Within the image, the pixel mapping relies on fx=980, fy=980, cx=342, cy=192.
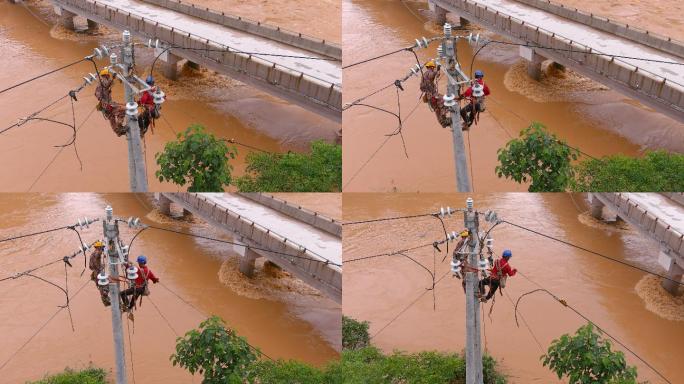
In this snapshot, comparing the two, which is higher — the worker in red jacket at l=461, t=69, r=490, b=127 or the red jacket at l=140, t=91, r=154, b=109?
the worker in red jacket at l=461, t=69, r=490, b=127

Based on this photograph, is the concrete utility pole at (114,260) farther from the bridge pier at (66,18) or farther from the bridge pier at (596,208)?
the bridge pier at (66,18)

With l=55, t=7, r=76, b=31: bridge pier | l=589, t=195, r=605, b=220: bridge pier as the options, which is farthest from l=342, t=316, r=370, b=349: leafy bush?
l=55, t=7, r=76, b=31: bridge pier

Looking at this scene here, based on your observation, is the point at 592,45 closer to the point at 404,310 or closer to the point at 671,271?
the point at 671,271

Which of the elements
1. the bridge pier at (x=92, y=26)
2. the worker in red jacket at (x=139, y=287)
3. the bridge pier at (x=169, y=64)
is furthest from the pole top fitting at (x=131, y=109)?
the bridge pier at (x=92, y=26)

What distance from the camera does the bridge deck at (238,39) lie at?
19.4 meters

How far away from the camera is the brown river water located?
1942 cm

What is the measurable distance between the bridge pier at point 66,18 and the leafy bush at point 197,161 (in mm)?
9702

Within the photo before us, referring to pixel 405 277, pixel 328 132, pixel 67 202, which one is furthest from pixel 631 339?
pixel 67 202

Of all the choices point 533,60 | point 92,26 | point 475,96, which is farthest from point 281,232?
point 92,26

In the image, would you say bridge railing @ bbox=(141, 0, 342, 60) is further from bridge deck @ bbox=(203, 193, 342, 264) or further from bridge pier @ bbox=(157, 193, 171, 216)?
bridge pier @ bbox=(157, 193, 171, 216)

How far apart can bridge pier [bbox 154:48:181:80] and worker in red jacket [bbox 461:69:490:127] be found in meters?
10.3

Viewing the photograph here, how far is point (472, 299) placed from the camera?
12.2m

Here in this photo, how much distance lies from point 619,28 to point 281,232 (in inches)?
346

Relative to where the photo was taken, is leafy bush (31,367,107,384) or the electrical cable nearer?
leafy bush (31,367,107,384)
